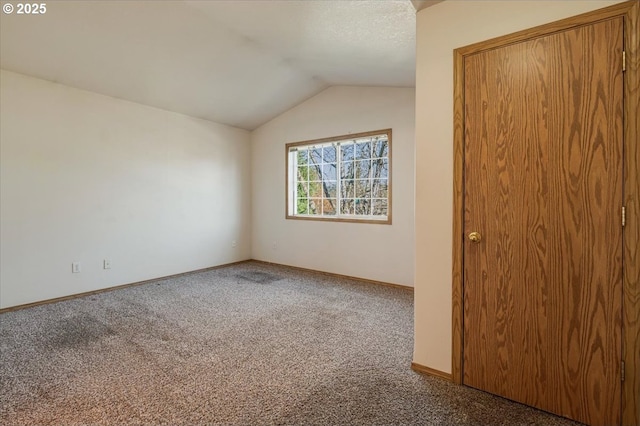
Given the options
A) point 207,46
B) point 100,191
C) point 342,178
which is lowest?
point 100,191

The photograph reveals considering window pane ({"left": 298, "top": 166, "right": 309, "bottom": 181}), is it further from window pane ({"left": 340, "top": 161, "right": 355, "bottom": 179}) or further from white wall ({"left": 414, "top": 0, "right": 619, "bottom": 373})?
white wall ({"left": 414, "top": 0, "right": 619, "bottom": 373})

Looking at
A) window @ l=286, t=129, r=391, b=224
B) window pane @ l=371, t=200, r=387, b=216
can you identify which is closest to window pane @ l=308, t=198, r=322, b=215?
window @ l=286, t=129, r=391, b=224

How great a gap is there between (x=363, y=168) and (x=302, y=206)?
1348 millimetres

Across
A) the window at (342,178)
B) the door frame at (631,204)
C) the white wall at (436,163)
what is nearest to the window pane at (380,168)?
the window at (342,178)

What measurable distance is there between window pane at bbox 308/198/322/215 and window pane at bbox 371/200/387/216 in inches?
39.1

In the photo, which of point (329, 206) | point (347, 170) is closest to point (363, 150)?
point (347, 170)

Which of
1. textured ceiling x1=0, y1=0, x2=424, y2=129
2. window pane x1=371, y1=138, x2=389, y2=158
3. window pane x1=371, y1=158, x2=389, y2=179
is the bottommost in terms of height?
window pane x1=371, y1=158, x2=389, y2=179

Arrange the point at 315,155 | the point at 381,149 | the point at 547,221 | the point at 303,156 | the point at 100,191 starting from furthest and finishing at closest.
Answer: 1. the point at 303,156
2. the point at 315,155
3. the point at 381,149
4. the point at 100,191
5. the point at 547,221

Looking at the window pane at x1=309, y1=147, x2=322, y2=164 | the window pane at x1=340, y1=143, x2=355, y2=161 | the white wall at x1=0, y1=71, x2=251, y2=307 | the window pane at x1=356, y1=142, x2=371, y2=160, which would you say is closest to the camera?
the white wall at x1=0, y1=71, x2=251, y2=307

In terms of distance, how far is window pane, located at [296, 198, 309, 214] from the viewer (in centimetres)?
529

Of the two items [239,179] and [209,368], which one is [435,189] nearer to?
[209,368]

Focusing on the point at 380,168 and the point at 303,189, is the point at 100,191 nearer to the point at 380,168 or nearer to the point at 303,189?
the point at 303,189

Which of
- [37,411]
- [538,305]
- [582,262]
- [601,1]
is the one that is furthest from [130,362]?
[601,1]

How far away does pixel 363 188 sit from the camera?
4602 mm
